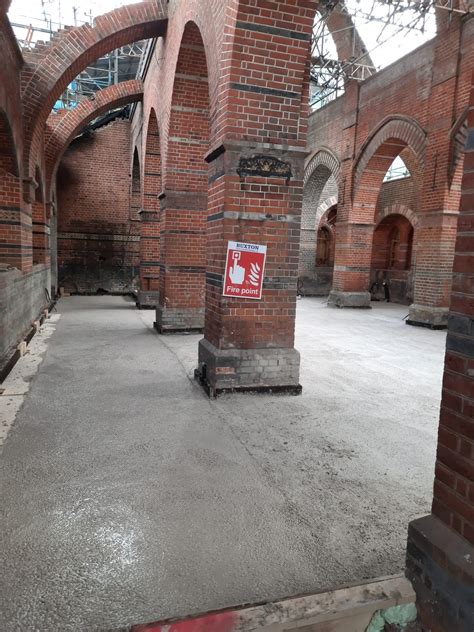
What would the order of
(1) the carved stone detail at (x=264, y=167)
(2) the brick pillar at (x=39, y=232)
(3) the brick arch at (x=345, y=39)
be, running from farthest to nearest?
1. (3) the brick arch at (x=345, y=39)
2. (2) the brick pillar at (x=39, y=232)
3. (1) the carved stone detail at (x=264, y=167)

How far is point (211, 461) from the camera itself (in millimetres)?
3168

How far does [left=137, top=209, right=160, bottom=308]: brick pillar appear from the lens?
12.0 meters

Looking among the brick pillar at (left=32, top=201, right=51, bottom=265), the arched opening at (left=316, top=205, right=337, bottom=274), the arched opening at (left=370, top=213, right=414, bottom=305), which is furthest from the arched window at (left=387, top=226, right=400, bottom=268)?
the brick pillar at (left=32, top=201, right=51, bottom=265)

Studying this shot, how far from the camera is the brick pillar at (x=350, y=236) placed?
13.7m

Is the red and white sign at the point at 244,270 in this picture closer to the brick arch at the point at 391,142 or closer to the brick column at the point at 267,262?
the brick column at the point at 267,262

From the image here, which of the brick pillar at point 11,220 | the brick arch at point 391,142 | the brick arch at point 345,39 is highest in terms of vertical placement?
the brick arch at point 345,39

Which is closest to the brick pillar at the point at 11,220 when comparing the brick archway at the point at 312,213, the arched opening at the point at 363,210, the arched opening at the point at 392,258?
the arched opening at the point at 363,210

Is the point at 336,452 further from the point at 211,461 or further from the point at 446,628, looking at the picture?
the point at 446,628

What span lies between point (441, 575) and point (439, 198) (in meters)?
9.54

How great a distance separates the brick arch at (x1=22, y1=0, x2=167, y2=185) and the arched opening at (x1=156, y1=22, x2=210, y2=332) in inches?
84.2

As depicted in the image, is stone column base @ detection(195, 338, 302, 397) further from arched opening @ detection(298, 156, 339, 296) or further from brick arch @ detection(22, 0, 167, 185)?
arched opening @ detection(298, 156, 339, 296)

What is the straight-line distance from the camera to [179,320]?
321 inches

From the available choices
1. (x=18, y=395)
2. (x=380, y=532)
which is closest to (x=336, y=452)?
(x=380, y=532)

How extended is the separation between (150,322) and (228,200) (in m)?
5.59
